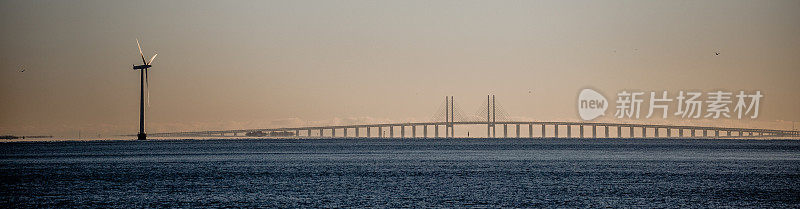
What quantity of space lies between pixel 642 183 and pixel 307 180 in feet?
71.9

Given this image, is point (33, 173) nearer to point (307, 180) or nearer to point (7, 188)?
point (7, 188)

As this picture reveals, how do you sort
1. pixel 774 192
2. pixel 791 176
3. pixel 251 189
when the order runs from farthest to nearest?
pixel 791 176, pixel 251 189, pixel 774 192

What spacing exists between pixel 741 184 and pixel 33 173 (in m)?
52.7

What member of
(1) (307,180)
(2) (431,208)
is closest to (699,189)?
(2) (431,208)

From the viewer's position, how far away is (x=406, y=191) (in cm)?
5347

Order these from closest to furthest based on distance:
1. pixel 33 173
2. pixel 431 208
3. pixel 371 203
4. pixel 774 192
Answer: pixel 431 208
pixel 371 203
pixel 774 192
pixel 33 173

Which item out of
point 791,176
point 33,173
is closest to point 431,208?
point 791,176

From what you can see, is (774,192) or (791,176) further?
(791,176)

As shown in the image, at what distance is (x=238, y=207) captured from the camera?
43688 mm

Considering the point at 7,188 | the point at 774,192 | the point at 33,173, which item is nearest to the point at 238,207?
the point at 7,188

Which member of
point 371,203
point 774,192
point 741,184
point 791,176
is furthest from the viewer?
point 791,176

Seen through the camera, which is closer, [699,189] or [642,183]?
[699,189]

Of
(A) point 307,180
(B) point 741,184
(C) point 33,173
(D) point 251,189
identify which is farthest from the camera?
(C) point 33,173

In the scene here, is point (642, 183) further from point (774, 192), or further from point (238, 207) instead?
point (238, 207)
